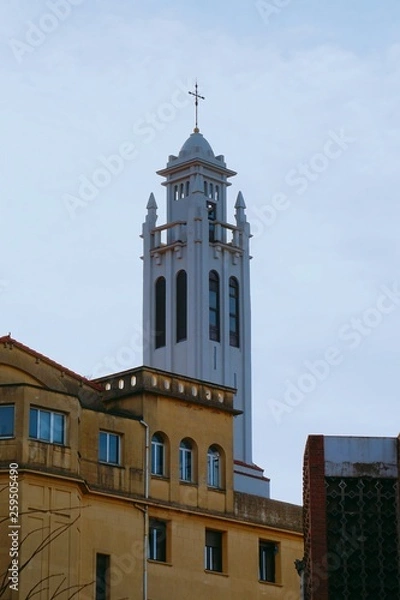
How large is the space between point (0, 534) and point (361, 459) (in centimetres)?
1785

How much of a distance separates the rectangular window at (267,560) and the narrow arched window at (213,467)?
10.3 feet

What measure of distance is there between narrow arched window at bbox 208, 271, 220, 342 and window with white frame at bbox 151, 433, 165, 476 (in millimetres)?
42930

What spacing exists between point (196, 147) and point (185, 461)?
49582 mm

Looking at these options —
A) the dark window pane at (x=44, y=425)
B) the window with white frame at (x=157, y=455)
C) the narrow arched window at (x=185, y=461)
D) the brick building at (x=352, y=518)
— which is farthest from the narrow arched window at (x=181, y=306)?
the brick building at (x=352, y=518)

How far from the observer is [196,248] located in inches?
4225

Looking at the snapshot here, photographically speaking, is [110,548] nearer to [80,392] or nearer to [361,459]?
[80,392]

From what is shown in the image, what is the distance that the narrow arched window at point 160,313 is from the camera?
356 feet

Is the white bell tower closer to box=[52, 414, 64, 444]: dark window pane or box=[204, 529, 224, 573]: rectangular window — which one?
box=[204, 529, 224, 573]: rectangular window

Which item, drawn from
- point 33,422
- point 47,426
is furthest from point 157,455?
point 33,422

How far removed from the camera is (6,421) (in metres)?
57.4

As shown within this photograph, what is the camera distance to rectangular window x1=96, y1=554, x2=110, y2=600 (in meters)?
59.0

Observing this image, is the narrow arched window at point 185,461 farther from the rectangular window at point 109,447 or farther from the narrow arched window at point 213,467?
the rectangular window at point 109,447

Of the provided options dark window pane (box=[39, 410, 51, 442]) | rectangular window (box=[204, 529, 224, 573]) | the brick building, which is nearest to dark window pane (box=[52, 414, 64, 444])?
dark window pane (box=[39, 410, 51, 442])

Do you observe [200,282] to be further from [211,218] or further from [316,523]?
[316,523]
